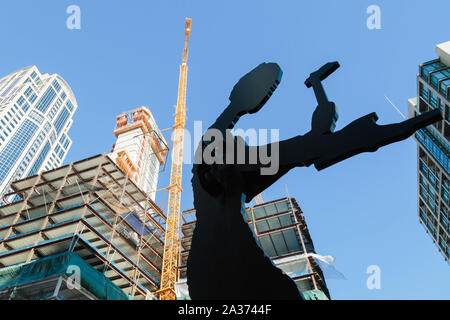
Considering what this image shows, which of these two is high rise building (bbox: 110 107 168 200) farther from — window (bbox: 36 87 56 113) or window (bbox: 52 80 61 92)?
window (bbox: 52 80 61 92)

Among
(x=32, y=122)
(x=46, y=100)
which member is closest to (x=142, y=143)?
(x=32, y=122)

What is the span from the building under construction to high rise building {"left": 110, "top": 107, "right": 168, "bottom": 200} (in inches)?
1548

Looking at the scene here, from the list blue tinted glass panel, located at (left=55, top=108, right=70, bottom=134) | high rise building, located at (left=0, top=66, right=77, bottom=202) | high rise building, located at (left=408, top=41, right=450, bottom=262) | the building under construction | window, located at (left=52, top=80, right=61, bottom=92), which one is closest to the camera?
the building under construction

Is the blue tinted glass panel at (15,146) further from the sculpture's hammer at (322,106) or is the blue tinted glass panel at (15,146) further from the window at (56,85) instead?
the sculpture's hammer at (322,106)

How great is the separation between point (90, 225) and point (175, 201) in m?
12.4

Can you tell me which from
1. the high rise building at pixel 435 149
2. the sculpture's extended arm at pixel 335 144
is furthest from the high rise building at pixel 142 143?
the sculpture's extended arm at pixel 335 144

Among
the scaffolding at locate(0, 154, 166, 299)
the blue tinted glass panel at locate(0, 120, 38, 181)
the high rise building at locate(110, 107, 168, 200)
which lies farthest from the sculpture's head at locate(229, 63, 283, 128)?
the blue tinted glass panel at locate(0, 120, 38, 181)

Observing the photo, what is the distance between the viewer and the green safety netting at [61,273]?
20703mm

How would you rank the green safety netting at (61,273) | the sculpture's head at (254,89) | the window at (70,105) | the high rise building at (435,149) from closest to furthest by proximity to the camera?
the sculpture's head at (254,89), the green safety netting at (61,273), the high rise building at (435,149), the window at (70,105)

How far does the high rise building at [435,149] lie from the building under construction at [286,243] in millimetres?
17127

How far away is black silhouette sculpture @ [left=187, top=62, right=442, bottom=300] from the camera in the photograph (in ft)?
13.9

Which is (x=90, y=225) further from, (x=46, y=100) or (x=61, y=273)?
(x=46, y=100)

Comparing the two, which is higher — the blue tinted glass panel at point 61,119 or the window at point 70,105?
the window at point 70,105
